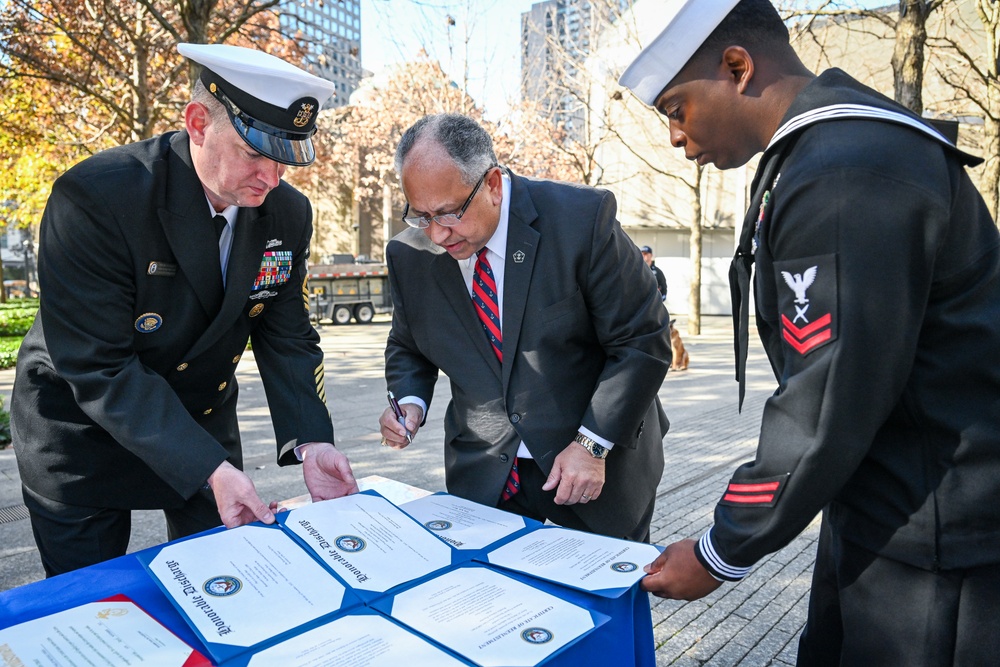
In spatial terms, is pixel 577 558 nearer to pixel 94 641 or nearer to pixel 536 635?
pixel 536 635

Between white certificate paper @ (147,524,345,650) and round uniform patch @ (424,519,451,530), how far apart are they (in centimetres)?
32

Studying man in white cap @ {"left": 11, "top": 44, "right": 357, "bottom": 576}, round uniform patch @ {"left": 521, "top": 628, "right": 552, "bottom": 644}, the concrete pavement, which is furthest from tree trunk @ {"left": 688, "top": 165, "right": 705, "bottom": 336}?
round uniform patch @ {"left": 521, "top": 628, "right": 552, "bottom": 644}

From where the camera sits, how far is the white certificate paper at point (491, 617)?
4.11ft

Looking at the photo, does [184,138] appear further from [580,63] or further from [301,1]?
[580,63]

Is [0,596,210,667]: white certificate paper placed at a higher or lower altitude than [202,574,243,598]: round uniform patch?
lower

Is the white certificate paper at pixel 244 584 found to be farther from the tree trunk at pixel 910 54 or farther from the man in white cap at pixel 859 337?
the tree trunk at pixel 910 54

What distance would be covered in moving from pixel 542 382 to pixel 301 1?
11480 millimetres

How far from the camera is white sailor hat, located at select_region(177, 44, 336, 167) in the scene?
1905 millimetres

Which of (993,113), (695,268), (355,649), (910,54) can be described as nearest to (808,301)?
(355,649)

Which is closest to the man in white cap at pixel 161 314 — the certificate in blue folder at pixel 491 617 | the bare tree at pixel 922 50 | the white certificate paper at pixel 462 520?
the white certificate paper at pixel 462 520

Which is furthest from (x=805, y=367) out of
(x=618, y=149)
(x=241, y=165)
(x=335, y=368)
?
(x=618, y=149)

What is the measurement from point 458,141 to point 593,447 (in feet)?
2.92

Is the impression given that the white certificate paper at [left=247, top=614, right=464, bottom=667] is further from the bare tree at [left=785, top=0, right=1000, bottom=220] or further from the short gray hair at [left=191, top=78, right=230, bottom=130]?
the bare tree at [left=785, top=0, right=1000, bottom=220]

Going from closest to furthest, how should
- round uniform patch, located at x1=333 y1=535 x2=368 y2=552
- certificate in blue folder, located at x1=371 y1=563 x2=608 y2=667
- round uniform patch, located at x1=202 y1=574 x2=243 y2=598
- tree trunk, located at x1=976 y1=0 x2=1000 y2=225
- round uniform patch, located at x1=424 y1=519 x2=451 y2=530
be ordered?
certificate in blue folder, located at x1=371 y1=563 x2=608 y2=667
round uniform patch, located at x1=202 y1=574 x2=243 y2=598
round uniform patch, located at x1=333 y1=535 x2=368 y2=552
round uniform patch, located at x1=424 y1=519 x2=451 y2=530
tree trunk, located at x1=976 y1=0 x2=1000 y2=225
